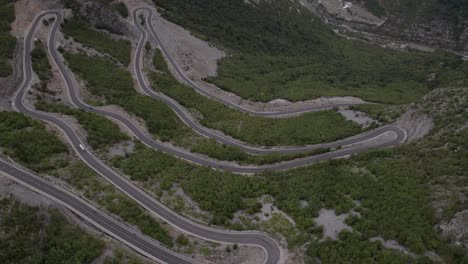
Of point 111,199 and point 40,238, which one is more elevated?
point 111,199

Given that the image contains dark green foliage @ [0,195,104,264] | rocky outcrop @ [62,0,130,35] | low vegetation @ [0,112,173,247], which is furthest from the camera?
rocky outcrop @ [62,0,130,35]

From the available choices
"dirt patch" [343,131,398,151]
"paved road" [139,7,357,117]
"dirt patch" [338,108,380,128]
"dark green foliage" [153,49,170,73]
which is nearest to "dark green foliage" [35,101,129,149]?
"paved road" [139,7,357,117]

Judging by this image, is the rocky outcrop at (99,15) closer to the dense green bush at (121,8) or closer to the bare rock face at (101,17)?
the bare rock face at (101,17)

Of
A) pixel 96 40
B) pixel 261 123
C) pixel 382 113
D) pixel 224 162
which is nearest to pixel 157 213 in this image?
pixel 224 162

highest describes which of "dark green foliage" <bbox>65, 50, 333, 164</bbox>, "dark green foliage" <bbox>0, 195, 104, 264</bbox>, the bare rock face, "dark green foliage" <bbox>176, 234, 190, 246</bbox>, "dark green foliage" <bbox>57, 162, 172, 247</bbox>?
the bare rock face

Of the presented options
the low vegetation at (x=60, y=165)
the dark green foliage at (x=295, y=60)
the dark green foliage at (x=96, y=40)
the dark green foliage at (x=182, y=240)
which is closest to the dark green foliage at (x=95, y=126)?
the low vegetation at (x=60, y=165)

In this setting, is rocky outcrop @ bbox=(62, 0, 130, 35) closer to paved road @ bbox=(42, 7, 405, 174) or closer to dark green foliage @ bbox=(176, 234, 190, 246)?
paved road @ bbox=(42, 7, 405, 174)

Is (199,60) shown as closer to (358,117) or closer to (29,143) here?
(358,117)

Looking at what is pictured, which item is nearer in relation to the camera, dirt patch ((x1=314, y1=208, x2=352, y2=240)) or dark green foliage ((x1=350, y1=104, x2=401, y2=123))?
dirt patch ((x1=314, y1=208, x2=352, y2=240))
